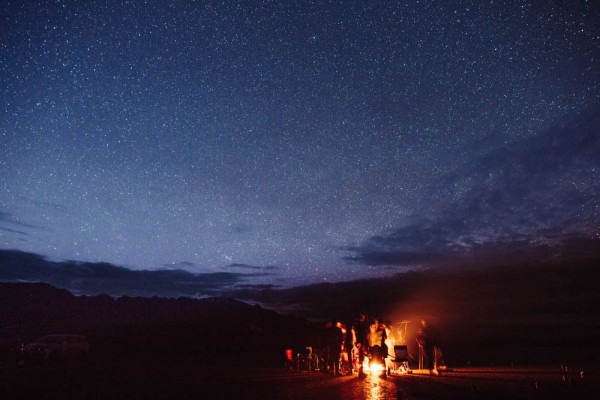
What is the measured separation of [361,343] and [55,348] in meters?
24.1

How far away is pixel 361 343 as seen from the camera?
28172mm

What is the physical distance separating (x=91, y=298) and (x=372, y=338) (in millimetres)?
189792

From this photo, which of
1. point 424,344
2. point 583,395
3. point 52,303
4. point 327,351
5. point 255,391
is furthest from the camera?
point 52,303

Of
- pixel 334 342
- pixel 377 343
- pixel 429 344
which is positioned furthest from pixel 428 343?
pixel 334 342

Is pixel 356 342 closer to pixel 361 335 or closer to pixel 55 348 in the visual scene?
pixel 361 335

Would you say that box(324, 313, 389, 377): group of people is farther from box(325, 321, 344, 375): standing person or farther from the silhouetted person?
the silhouetted person

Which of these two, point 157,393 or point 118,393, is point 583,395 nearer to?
point 157,393

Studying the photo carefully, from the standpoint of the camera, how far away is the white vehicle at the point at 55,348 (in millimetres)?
31859

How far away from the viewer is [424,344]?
30.3 metres

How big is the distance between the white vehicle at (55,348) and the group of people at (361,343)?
21171 mm

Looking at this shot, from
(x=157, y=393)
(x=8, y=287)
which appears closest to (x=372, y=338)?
(x=157, y=393)

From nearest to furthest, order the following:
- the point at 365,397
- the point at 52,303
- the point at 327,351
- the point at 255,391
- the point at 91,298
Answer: the point at 365,397, the point at 255,391, the point at 327,351, the point at 52,303, the point at 91,298

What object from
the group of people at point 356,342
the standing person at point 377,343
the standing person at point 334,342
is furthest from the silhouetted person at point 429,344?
the standing person at point 334,342

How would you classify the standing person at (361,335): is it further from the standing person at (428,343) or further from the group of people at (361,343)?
the standing person at (428,343)
